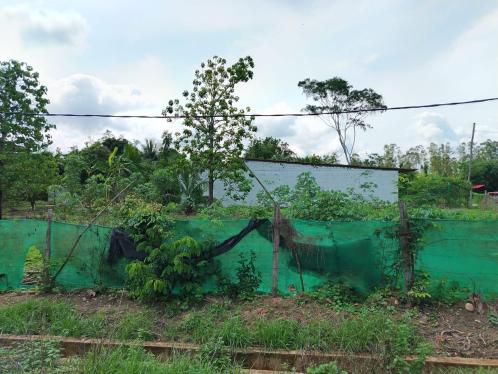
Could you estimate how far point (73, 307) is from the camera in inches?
221

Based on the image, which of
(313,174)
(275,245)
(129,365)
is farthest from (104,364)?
(313,174)

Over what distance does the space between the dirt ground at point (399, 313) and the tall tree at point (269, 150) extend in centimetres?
2654

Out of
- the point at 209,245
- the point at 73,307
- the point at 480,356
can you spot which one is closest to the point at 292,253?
the point at 209,245

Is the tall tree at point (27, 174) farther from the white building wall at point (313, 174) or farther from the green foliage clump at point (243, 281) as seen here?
the green foliage clump at point (243, 281)

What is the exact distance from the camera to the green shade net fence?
204 inches

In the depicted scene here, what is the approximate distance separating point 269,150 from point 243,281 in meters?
29.5

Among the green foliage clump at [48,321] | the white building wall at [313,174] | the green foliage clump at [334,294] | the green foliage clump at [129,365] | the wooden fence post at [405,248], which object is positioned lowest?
the green foliage clump at [48,321]

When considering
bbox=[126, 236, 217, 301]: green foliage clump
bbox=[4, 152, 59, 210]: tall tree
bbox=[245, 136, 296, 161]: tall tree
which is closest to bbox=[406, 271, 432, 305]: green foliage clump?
bbox=[126, 236, 217, 301]: green foliage clump

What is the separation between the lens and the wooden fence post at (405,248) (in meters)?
5.26

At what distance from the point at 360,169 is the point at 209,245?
2046 cm

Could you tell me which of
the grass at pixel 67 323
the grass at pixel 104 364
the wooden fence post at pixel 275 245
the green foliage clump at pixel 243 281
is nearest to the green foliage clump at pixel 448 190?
the wooden fence post at pixel 275 245

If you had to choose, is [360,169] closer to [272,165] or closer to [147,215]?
[272,165]

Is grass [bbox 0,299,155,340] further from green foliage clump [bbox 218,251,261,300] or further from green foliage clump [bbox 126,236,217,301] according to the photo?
green foliage clump [bbox 218,251,261,300]

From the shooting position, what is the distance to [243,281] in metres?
5.79
